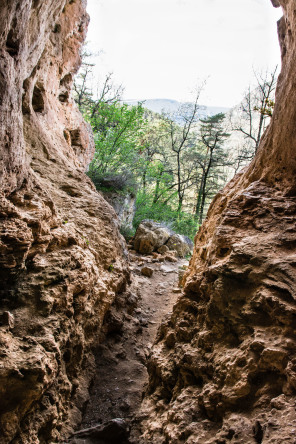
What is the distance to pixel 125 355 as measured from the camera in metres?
4.80

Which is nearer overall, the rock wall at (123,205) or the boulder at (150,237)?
the boulder at (150,237)

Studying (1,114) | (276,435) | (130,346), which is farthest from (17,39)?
(130,346)

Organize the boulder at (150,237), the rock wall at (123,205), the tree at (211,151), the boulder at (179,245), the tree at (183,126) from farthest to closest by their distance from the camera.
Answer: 1. the tree at (183,126)
2. the tree at (211,151)
3. the boulder at (179,245)
4. the rock wall at (123,205)
5. the boulder at (150,237)

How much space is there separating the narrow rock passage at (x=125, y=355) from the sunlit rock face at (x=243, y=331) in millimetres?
480

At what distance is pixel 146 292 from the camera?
796 centimetres

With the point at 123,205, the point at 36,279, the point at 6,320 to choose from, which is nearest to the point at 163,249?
the point at 123,205

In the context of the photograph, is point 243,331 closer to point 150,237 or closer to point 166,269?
point 166,269

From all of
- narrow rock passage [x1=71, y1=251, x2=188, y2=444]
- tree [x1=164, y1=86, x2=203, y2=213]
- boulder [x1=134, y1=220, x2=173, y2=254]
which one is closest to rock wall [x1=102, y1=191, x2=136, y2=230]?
boulder [x1=134, y1=220, x2=173, y2=254]

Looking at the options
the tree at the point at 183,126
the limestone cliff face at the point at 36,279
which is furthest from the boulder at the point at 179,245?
the limestone cliff face at the point at 36,279

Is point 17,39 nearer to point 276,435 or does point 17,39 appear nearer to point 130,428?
point 276,435

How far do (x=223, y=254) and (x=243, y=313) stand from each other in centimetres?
105

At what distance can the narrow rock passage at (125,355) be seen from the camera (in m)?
3.57

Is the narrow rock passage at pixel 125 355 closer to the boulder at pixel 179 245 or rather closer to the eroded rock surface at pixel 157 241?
the eroded rock surface at pixel 157 241

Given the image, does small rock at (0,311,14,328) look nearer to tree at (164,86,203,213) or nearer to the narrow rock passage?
the narrow rock passage
